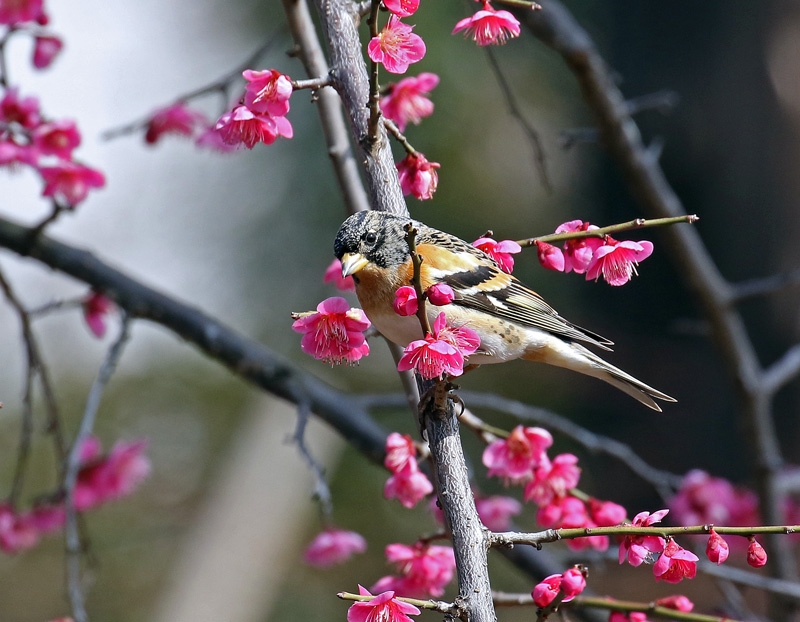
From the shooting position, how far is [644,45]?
706cm

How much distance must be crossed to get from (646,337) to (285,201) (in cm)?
355

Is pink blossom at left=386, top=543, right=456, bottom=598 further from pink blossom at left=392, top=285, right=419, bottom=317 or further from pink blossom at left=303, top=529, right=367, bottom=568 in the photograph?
pink blossom at left=392, top=285, right=419, bottom=317

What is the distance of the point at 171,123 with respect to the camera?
8.57 feet

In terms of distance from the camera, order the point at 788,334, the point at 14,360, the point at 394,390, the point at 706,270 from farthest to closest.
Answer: the point at 14,360 < the point at 394,390 < the point at 788,334 < the point at 706,270

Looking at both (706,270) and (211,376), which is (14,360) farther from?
(706,270)

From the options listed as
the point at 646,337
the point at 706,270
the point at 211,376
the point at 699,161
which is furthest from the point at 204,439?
the point at 706,270

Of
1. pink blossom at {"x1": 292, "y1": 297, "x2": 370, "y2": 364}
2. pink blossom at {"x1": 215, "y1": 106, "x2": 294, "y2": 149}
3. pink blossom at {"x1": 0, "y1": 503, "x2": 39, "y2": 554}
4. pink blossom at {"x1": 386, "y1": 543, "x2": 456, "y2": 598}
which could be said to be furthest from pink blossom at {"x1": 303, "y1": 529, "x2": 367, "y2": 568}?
pink blossom at {"x1": 215, "y1": 106, "x2": 294, "y2": 149}

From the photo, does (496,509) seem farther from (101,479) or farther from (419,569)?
(101,479)

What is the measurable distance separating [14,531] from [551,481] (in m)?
1.63

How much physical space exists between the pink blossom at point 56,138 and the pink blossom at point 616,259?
5.12 feet

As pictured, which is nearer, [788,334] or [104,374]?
[104,374]

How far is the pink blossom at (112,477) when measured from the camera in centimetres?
252

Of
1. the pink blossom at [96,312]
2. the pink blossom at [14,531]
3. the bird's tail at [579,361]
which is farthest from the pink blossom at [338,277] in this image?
the pink blossom at [14,531]

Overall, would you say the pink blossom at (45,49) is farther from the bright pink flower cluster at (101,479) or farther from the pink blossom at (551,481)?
the pink blossom at (551,481)
